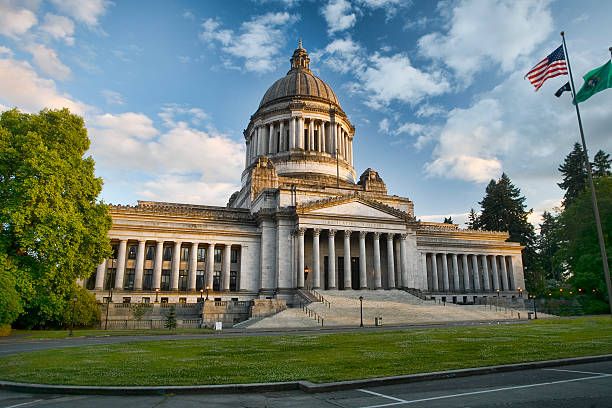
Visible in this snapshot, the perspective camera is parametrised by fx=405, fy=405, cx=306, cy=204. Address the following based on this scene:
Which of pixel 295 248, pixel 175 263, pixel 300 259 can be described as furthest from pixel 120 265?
pixel 300 259

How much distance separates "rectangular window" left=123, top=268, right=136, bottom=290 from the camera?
168 feet

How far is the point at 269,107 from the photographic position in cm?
7850

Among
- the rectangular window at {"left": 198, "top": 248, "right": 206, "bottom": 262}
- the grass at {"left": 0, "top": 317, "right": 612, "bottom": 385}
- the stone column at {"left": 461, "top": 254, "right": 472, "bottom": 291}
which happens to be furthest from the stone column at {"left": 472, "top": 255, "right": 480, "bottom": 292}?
the grass at {"left": 0, "top": 317, "right": 612, "bottom": 385}

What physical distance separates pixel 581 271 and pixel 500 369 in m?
50.4

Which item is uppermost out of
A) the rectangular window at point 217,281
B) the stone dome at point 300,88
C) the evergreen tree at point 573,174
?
the stone dome at point 300,88

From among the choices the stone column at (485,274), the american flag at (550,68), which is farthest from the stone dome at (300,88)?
the american flag at (550,68)

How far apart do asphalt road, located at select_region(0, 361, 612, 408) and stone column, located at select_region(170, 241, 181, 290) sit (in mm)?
42930

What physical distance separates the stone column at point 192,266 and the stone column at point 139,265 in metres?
5.85

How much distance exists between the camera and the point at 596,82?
2292cm

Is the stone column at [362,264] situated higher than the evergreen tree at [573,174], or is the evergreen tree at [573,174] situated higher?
the evergreen tree at [573,174]

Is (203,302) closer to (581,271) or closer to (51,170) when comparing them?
(51,170)

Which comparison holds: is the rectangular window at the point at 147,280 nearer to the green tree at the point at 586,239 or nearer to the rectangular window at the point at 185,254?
the rectangular window at the point at 185,254

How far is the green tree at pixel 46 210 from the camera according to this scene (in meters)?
28.6

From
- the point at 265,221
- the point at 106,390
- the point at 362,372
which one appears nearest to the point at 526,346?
the point at 362,372
